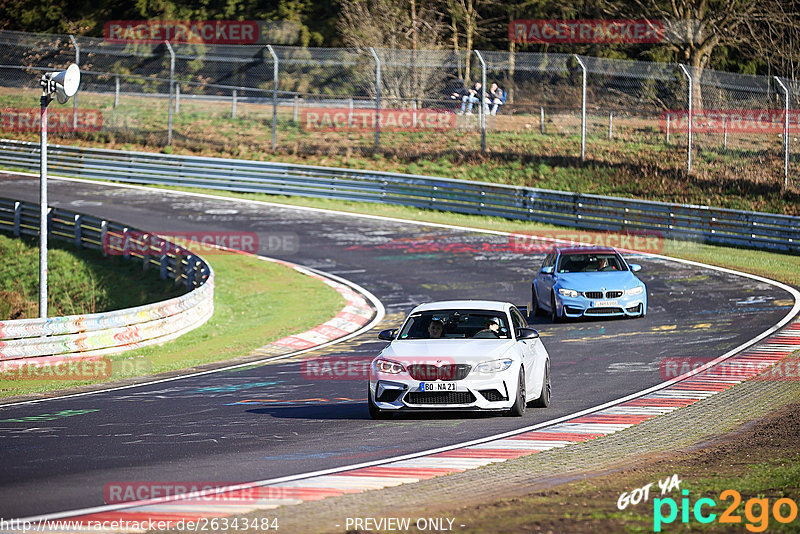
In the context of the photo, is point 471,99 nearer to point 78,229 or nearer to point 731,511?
point 78,229

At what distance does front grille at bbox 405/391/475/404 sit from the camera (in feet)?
38.6

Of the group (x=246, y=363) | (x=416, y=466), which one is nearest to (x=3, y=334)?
(x=246, y=363)

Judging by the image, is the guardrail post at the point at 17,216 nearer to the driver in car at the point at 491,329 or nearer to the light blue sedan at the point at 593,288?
the light blue sedan at the point at 593,288

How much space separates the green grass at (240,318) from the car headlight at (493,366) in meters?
7.03

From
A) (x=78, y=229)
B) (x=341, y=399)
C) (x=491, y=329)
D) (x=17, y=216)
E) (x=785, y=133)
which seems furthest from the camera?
(x=17, y=216)

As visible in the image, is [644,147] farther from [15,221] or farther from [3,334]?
[3,334]

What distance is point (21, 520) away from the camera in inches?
292

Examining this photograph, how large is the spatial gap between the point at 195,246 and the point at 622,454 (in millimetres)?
23754

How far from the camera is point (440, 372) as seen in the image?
1175 cm

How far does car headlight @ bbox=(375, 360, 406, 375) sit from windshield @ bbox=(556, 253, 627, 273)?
32.5ft

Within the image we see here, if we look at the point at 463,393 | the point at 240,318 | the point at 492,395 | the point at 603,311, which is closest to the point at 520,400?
the point at 492,395

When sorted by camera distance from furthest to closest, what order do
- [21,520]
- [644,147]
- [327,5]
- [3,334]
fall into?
[327,5], [644,147], [3,334], [21,520]

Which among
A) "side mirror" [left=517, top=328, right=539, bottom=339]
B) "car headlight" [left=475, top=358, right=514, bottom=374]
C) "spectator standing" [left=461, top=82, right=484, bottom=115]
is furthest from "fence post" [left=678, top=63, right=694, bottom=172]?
"car headlight" [left=475, top=358, right=514, bottom=374]

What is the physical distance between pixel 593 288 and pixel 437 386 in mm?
9548
